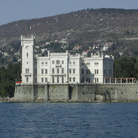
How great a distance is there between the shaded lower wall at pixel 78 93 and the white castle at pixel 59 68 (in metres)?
3.93

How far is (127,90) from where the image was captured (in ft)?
460

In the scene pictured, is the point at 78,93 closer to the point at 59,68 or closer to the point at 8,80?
the point at 59,68

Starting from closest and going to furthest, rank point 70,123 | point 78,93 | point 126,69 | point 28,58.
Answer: point 70,123 < point 78,93 < point 28,58 < point 126,69

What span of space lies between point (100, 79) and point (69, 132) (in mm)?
66251

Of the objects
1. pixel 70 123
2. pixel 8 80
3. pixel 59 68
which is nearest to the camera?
pixel 70 123

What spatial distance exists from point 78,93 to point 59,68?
8.15 metres

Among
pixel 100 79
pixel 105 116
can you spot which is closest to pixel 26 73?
pixel 100 79

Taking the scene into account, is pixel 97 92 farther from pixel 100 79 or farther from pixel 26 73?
pixel 26 73

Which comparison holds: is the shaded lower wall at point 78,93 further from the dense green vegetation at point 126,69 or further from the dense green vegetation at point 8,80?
the dense green vegetation at point 8,80

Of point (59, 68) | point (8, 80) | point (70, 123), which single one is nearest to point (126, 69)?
point (59, 68)

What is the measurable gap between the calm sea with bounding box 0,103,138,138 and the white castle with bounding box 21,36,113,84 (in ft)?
83.2

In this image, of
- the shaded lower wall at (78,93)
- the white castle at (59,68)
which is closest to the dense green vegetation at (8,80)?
the white castle at (59,68)

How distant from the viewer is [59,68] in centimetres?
14488

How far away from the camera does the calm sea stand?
3086 inches
